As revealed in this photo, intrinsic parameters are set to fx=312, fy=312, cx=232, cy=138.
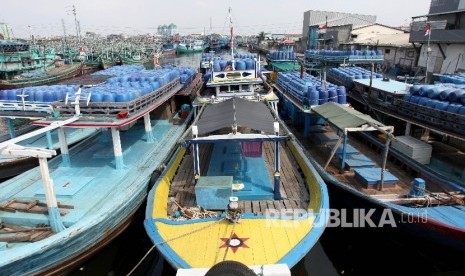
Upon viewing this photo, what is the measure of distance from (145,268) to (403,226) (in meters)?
10.7

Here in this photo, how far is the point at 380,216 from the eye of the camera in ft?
42.1

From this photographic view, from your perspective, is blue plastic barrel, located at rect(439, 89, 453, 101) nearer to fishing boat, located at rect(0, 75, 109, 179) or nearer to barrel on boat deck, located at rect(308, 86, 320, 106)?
barrel on boat deck, located at rect(308, 86, 320, 106)

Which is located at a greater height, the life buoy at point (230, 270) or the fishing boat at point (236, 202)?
the life buoy at point (230, 270)

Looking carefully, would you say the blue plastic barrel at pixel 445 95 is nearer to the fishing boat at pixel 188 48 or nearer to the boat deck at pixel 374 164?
the boat deck at pixel 374 164

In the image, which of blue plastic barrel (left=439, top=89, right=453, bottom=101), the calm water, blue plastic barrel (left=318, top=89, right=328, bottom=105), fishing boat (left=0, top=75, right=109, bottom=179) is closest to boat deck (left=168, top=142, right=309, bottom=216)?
the calm water

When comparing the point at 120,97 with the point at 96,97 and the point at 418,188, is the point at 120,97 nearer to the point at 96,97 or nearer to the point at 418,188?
the point at 96,97

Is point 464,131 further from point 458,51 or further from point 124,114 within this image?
point 458,51

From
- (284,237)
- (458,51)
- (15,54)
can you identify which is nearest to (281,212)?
(284,237)

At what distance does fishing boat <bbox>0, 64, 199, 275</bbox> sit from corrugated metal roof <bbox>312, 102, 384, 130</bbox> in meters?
8.88

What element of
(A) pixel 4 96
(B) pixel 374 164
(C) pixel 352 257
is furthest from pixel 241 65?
(A) pixel 4 96

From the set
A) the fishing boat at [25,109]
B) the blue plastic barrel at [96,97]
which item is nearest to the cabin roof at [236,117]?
the blue plastic barrel at [96,97]

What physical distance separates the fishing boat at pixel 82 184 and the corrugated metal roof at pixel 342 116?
8881mm

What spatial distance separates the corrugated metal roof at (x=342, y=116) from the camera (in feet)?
48.4

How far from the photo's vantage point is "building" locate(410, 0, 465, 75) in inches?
1260
